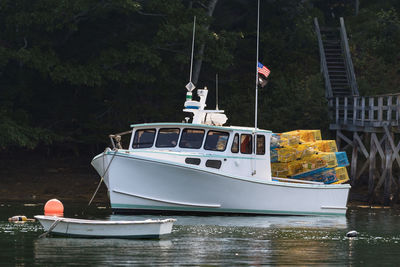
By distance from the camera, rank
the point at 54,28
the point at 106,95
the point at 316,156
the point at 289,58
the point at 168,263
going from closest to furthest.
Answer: the point at 168,263, the point at 316,156, the point at 54,28, the point at 106,95, the point at 289,58

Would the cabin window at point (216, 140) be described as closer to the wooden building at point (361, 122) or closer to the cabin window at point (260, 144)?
the cabin window at point (260, 144)

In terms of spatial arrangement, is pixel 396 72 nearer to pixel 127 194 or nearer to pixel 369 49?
pixel 369 49

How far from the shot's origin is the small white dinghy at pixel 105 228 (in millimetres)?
21688

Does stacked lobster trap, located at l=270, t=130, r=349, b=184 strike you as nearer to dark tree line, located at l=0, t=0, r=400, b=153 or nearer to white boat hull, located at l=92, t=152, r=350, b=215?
white boat hull, located at l=92, t=152, r=350, b=215

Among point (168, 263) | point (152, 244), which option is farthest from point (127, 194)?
point (168, 263)

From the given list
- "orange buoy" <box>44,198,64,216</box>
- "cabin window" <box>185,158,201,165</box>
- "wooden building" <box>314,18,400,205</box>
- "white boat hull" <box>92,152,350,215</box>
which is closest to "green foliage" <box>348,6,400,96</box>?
"wooden building" <box>314,18,400,205</box>

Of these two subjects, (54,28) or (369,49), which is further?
(369,49)

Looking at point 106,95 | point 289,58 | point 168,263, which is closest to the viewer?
point 168,263

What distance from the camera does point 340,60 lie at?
44.2 m

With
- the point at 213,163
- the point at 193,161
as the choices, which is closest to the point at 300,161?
the point at 213,163

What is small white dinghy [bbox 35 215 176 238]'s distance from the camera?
854 inches

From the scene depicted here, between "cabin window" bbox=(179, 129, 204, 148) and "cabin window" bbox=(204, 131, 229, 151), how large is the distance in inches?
7.6

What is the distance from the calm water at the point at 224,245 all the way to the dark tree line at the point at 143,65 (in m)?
11.1

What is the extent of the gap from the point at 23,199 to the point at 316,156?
958 cm
